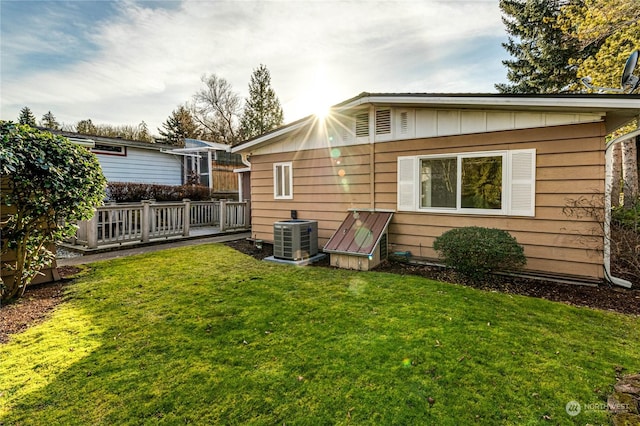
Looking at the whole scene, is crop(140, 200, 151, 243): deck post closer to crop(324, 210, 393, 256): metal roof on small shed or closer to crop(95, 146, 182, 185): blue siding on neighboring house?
crop(324, 210, 393, 256): metal roof on small shed

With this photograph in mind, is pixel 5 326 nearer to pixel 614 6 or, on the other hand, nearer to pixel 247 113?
pixel 614 6

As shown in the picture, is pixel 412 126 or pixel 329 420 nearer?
pixel 329 420

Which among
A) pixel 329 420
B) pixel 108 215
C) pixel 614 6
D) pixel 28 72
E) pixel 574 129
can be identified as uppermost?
pixel 614 6

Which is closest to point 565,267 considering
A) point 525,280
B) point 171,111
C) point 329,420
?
point 525,280

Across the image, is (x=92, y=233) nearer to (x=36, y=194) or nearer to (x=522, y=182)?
(x=36, y=194)

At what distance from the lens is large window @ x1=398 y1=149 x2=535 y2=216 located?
508cm

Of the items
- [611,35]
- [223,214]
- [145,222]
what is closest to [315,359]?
[145,222]

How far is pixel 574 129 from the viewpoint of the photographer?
4.66 metres

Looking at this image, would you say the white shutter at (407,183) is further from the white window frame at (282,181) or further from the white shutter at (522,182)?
the white window frame at (282,181)

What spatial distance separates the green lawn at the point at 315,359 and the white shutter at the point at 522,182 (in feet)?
5.41

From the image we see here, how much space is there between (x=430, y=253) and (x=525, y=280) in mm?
1607

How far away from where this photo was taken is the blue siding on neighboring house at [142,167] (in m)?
13.5

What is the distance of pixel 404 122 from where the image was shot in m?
6.25

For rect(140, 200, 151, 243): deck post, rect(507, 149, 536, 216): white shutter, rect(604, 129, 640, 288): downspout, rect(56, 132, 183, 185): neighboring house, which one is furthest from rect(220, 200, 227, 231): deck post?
rect(604, 129, 640, 288): downspout
